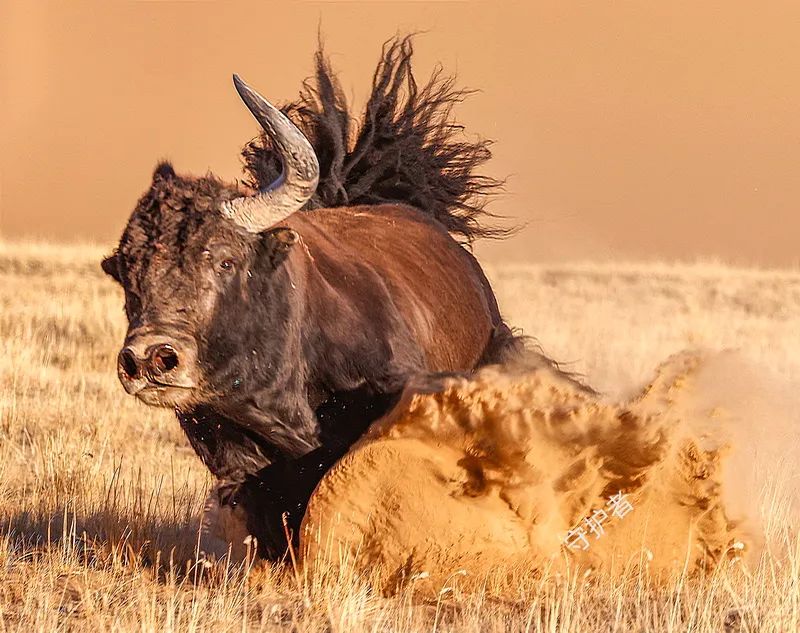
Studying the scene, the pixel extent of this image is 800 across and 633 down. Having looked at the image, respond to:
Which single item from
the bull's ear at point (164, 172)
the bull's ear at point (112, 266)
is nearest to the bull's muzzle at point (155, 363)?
the bull's ear at point (112, 266)

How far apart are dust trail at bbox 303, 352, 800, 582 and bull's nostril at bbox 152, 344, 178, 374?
825 mm

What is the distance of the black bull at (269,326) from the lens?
5.13 meters

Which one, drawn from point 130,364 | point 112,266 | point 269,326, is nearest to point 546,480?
point 269,326

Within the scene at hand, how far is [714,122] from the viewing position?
62.2 metres

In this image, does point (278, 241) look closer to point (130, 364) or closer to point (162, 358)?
A: point (162, 358)

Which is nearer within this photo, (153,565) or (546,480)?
(546,480)

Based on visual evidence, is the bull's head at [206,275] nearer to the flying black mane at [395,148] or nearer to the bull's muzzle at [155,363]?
the bull's muzzle at [155,363]

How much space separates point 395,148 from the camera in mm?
9031

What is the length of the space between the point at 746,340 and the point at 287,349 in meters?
13.2

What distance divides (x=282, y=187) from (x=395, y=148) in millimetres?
3714

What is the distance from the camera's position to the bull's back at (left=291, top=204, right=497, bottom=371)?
6.45m

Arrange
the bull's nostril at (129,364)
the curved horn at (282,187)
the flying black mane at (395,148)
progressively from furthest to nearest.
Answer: the flying black mane at (395,148)
the curved horn at (282,187)
the bull's nostril at (129,364)

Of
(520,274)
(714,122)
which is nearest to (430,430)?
(520,274)

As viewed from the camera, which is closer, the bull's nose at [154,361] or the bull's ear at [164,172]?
the bull's nose at [154,361]
